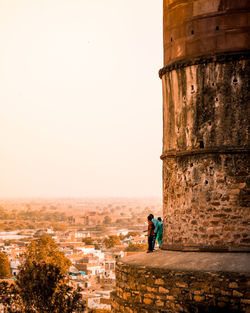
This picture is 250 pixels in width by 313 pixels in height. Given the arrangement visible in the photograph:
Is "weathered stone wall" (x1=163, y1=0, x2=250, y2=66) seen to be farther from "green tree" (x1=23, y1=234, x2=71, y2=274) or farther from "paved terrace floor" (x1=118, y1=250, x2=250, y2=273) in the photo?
"green tree" (x1=23, y1=234, x2=71, y2=274)

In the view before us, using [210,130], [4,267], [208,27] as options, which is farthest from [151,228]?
[4,267]

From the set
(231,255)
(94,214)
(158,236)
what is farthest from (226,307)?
(94,214)

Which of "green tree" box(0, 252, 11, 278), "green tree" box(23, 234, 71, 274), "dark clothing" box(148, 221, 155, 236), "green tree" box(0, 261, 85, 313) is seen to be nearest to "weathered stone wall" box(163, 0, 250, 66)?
"dark clothing" box(148, 221, 155, 236)

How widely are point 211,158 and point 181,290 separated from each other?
2433mm

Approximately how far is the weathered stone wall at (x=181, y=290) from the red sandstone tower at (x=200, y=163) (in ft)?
0.06

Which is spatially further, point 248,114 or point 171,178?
point 171,178

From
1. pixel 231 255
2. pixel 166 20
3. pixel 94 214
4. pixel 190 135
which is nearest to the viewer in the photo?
pixel 231 255

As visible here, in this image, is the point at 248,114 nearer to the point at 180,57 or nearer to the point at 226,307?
the point at 180,57

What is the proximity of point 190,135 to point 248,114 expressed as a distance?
3.70 ft

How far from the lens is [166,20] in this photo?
12.3 metres

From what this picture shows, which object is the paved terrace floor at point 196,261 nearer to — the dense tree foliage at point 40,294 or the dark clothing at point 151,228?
the dark clothing at point 151,228

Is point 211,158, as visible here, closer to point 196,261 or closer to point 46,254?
point 196,261

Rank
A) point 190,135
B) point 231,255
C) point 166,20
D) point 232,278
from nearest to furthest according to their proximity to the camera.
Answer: point 232,278 < point 231,255 < point 190,135 < point 166,20

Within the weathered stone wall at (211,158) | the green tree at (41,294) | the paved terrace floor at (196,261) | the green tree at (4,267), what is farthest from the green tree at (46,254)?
the weathered stone wall at (211,158)
